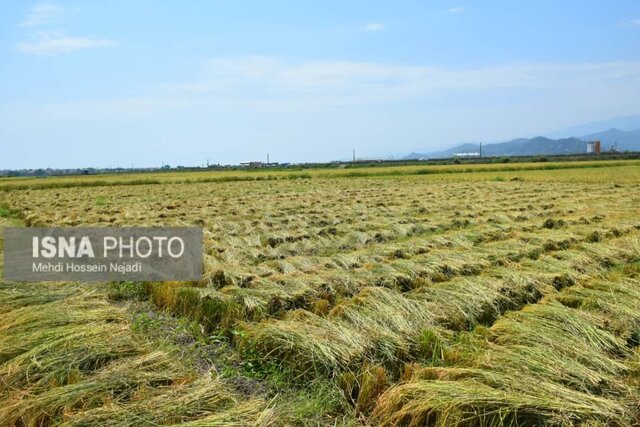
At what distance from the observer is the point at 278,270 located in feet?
25.6

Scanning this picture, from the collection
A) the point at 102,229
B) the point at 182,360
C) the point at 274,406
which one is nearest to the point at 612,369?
the point at 274,406

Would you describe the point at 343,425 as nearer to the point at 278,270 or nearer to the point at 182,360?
the point at 182,360

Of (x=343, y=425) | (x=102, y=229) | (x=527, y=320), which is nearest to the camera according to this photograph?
(x=343, y=425)

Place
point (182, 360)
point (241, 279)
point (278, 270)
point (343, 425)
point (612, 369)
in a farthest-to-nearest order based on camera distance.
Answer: point (278, 270) < point (241, 279) < point (182, 360) < point (612, 369) < point (343, 425)

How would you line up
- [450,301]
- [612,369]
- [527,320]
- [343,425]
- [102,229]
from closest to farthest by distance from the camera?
1. [343,425]
2. [612,369]
3. [527,320]
4. [450,301]
5. [102,229]

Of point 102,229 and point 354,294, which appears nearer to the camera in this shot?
point 354,294

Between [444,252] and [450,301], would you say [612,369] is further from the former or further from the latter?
[444,252]

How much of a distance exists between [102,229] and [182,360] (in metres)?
8.27

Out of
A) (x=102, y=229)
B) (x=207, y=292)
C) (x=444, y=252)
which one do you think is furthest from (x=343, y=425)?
(x=102, y=229)

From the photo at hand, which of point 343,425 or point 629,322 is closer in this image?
point 343,425

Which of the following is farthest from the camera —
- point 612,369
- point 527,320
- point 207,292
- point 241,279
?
point 241,279

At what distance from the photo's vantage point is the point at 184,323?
569 centimetres

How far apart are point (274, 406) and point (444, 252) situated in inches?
207

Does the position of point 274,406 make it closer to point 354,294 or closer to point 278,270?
point 354,294
